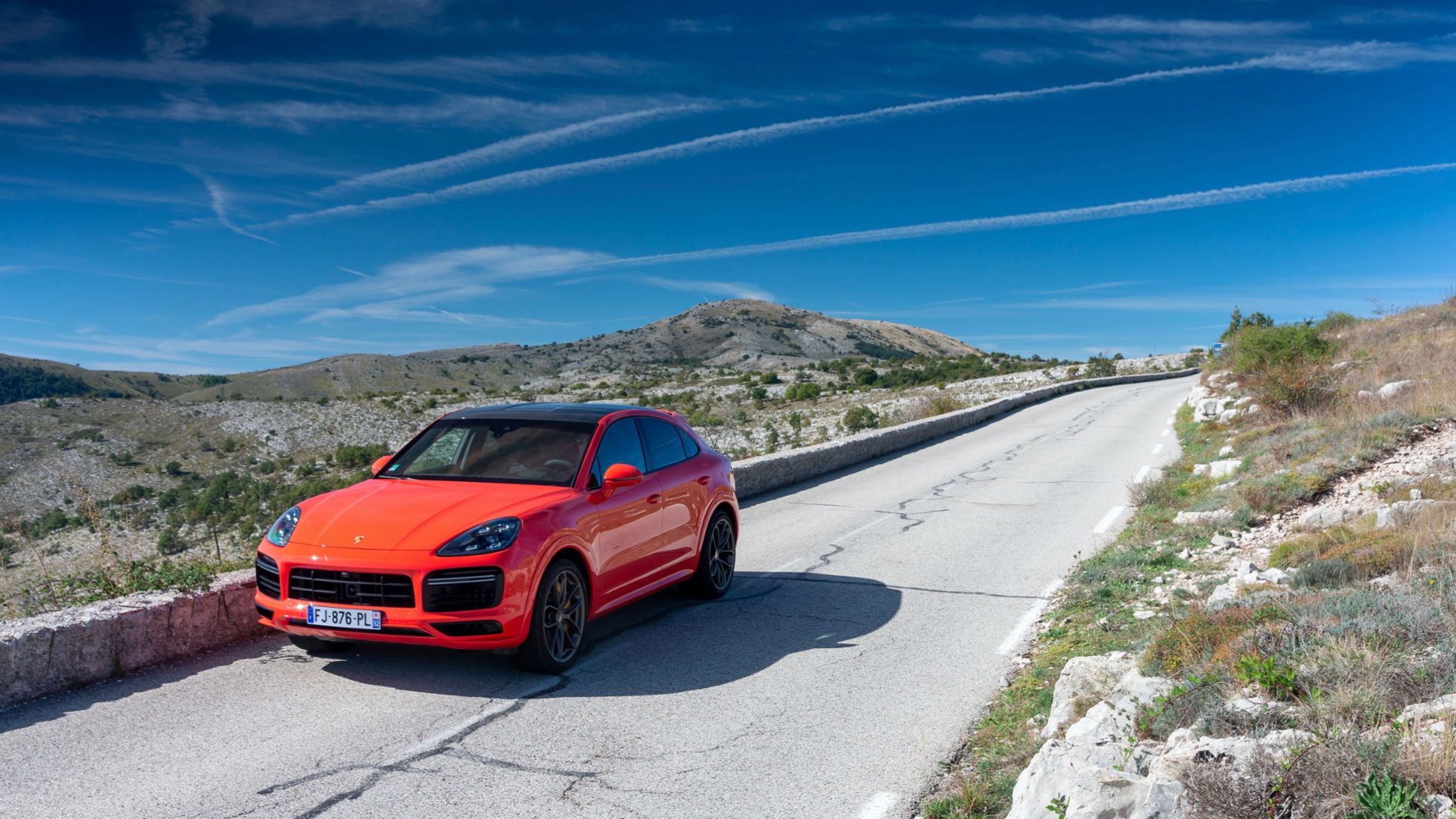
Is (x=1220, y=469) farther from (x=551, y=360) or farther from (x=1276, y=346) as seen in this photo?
(x=551, y=360)

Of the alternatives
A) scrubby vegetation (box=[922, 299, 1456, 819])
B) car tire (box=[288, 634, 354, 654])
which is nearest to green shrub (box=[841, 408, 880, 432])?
scrubby vegetation (box=[922, 299, 1456, 819])

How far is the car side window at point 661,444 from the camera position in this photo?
7.84 meters

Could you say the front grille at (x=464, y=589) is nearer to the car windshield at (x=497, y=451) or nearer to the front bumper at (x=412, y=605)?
the front bumper at (x=412, y=605)

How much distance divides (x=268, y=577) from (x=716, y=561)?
381cm

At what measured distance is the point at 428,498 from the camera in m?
6.40

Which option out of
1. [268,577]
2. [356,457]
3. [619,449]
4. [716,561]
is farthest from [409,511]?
[356,457]

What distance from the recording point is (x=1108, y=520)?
12.4 meters

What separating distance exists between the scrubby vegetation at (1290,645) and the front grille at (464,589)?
2.79 m

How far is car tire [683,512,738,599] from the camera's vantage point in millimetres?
8375

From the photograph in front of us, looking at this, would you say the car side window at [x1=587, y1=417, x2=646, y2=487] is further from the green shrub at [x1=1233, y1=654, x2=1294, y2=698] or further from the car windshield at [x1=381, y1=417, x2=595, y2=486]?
the green shrub at [x1=1233, y1=654, x2=1294, y2=698]

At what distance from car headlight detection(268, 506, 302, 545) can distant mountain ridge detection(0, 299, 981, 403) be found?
57967 mm

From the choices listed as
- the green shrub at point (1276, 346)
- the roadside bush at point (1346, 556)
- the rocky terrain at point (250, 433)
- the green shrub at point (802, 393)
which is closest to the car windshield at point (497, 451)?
the rocky terrain at point (250, 433)

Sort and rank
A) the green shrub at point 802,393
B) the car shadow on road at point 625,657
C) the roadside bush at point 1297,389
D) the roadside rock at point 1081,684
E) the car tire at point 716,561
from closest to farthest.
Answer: the roadside rock at point 1081,684, the car shadow on road at point 625,657, the car tire at point 716,561, the roadside bush at point 1297,389, the green shrub at point 802,393

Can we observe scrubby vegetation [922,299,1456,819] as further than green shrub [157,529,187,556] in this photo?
No
